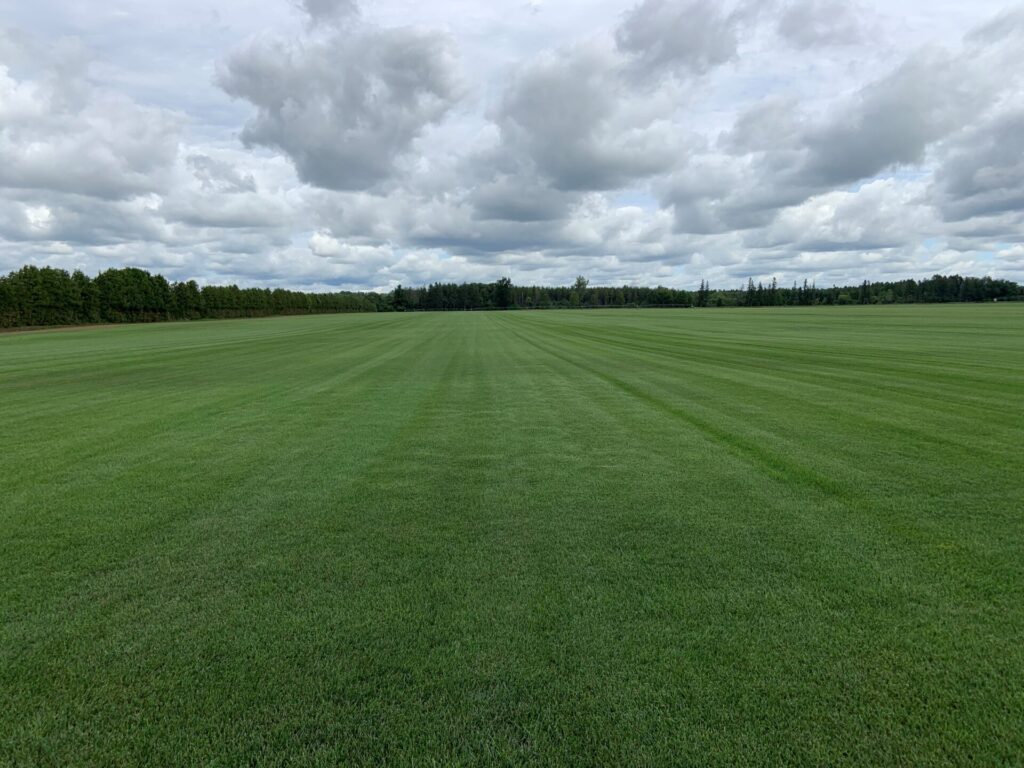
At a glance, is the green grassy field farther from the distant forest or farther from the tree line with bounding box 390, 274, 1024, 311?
the tree line with bounding box 390, 274, 1024, 311

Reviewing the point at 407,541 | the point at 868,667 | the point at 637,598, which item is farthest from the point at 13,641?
the point at 868,667

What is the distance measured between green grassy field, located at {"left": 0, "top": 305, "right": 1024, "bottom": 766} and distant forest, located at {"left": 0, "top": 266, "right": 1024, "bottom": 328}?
82009mm

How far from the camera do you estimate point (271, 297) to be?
132625 mm

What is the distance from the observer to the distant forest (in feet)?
232

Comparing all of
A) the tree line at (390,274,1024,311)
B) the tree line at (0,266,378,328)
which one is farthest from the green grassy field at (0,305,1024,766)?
the tree line at (390,274,1024,311)

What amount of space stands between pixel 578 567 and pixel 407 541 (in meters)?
1.52

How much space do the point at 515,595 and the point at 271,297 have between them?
143m

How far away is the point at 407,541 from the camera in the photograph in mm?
4754

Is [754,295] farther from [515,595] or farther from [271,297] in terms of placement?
[515,595]

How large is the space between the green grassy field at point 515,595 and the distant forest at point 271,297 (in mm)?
82009

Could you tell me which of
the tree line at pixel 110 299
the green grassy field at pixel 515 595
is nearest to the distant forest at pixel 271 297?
the tree line at pixel 110 299

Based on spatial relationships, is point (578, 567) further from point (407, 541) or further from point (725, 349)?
point (725, 349)

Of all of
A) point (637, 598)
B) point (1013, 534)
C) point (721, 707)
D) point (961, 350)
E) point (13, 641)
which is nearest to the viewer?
point (721, 707)

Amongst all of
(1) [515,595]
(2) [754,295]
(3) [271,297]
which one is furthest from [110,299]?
(2) [754,295]
